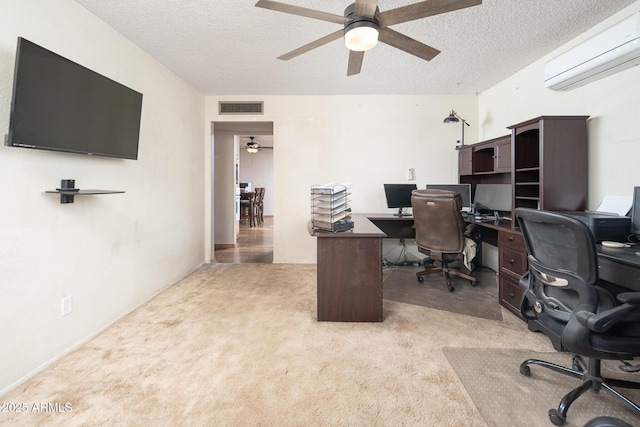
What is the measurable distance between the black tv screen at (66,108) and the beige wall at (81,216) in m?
0.11

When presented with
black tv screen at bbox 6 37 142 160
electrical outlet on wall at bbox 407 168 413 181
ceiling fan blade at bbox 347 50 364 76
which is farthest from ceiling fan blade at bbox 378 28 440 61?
electrical outlet on wall at bbox 407 168 413 181

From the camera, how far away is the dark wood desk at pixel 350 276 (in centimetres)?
238

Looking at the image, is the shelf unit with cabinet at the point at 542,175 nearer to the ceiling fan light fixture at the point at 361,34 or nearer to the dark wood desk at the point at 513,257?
the dark wood desk at the point at 513,257

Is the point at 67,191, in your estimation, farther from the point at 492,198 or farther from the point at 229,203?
the point at 492,198

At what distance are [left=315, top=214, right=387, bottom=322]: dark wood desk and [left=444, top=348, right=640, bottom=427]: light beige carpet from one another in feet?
2.23

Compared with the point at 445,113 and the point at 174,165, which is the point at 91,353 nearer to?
the point at 174,165

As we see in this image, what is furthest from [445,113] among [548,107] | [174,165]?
[174,165]

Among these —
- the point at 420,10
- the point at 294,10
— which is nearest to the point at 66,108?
the point at 294,10

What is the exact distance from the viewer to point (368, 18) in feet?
5.75

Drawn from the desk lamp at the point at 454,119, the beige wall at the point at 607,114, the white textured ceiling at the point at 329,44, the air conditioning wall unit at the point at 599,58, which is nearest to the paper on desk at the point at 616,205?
the beige wall at the point at 607,114

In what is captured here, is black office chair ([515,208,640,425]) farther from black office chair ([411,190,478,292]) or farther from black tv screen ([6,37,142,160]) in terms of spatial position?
black tv screen ([6,37,142,160])

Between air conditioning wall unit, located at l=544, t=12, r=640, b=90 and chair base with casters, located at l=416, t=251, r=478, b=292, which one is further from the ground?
air conditioning wall unit, located at l=544, t=12, r=640, b=90

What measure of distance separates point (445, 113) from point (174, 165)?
3.84m

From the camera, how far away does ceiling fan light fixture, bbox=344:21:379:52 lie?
176 centimetres
